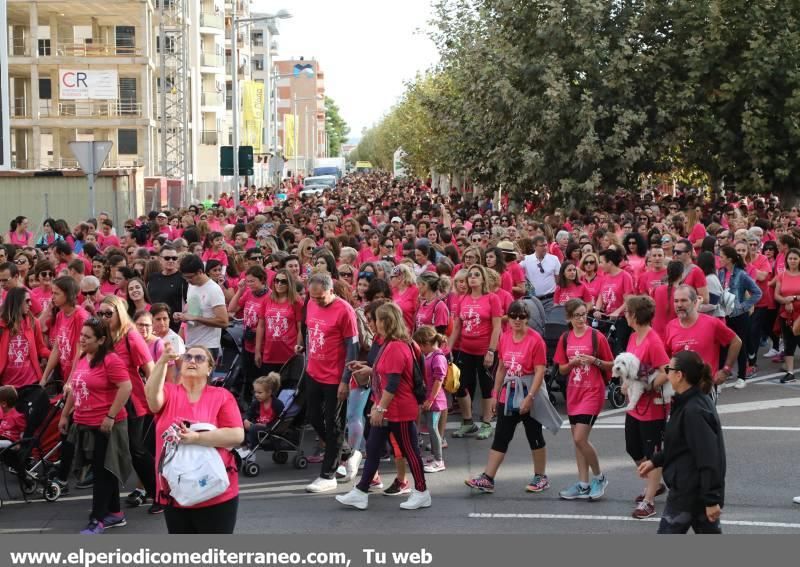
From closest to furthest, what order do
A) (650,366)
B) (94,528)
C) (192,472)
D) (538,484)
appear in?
(192,472)
(94,528)
(650,366)
(538,484)

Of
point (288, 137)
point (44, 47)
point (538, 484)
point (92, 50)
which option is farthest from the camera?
point (288, 137)

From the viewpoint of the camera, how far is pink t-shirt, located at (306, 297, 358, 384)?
10375mm

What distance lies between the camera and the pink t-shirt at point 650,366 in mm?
9172

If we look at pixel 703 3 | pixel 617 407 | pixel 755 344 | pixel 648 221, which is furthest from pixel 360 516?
pixel 703 3

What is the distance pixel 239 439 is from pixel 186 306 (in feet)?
17.9

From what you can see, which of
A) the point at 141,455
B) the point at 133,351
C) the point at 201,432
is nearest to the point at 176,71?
the point at 141,455

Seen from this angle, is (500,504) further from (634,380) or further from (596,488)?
(634,380)

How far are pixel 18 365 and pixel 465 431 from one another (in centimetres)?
438

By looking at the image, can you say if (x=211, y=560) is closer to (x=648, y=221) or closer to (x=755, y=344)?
(x=755, y=344)

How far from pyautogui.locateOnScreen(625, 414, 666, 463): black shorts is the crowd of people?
0.6 inches

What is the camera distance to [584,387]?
32.1 ft

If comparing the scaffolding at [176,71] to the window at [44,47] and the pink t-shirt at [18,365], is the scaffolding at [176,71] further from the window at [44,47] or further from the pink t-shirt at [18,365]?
the pink t-shirt at [18,365]

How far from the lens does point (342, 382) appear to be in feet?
33.9

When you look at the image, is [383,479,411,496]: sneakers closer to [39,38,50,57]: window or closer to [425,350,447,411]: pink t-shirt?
[425,350,447,411]: pink t-shirt
